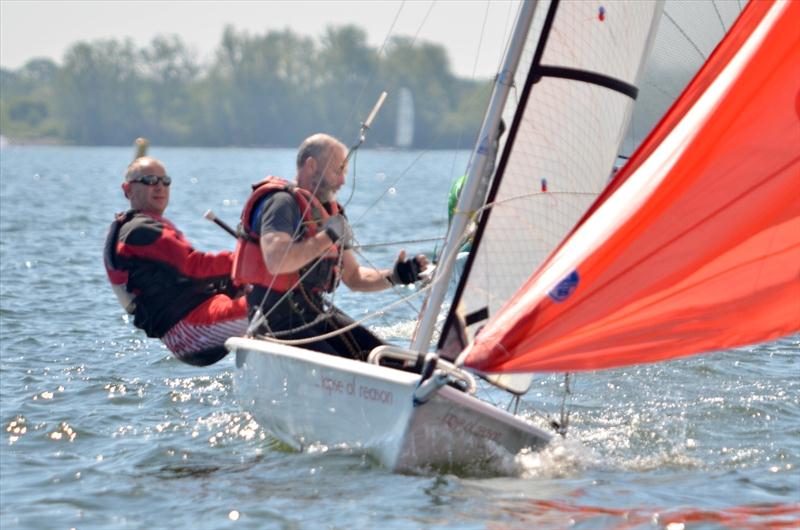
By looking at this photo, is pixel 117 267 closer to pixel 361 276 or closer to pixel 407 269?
pixel 361 276

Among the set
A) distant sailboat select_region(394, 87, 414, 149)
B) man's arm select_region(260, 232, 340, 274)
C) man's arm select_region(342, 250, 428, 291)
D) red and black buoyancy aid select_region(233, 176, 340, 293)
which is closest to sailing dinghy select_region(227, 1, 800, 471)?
man's arm select_region(260, 232, 340, 274)

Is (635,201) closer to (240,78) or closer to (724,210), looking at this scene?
(724,210)

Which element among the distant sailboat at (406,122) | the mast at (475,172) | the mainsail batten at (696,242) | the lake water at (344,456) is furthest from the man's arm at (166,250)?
the distant sailboat at (406,122)

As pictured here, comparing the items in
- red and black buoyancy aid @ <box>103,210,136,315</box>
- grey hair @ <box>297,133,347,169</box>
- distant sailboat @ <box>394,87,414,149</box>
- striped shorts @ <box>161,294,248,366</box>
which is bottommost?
striped shorts @ <box>161,294,248,366</box>

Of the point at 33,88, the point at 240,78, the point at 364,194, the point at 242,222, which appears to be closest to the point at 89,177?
the point at 364,194

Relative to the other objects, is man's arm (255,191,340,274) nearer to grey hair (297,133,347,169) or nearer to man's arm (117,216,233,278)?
grey hair (297,133,347,169)

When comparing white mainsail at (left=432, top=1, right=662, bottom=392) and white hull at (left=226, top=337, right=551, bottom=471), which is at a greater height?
white mainsail at (left=432, top=1, right=662, bottom=392)

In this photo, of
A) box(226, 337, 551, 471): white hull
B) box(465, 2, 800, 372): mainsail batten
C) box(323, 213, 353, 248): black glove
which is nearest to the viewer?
box(465, 2, 800, 372): mainsail batten

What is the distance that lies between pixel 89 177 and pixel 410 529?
47291 mm

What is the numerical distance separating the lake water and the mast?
26.3 inches

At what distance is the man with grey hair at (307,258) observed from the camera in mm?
6812

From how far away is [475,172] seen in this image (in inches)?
254

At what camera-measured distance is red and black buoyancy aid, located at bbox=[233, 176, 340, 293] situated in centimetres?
695

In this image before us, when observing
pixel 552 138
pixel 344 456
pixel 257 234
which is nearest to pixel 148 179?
pixel 257 234
